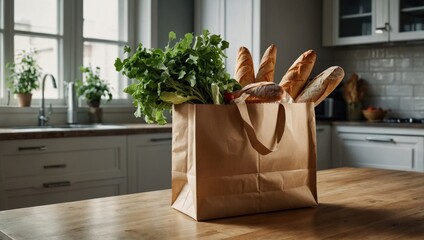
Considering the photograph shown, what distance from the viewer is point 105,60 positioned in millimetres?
4055

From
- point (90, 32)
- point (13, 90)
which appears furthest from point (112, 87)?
point (13, 90)

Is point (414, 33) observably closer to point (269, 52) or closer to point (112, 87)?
point (112, 87)

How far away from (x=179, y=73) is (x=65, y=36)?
9.77ft

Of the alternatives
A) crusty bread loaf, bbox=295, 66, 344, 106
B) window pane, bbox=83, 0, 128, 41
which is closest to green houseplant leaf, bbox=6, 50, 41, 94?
window pane, bbox=83, 0, 128, 41

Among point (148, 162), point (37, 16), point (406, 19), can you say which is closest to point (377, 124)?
point (406, 19)

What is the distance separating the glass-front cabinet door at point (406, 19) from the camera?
4.02m

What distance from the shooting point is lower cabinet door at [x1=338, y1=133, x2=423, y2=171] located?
3.70 meters

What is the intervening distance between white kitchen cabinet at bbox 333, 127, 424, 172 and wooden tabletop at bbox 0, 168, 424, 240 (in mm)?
2600

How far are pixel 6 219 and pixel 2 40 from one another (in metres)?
2.76

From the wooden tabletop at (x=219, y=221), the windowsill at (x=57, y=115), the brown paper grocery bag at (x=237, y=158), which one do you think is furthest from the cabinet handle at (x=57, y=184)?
the brown paper grocery bag at (x=237, y=158)

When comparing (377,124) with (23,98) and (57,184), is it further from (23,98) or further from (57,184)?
(23,98)

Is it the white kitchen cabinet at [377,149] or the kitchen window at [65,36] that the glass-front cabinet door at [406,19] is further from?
the kitchen window at [65,36]

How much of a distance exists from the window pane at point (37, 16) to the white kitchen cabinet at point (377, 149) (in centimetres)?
235

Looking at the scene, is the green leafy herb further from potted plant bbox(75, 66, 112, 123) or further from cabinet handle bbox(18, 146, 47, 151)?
potted plant bbox(75, 66, 112, 123)
